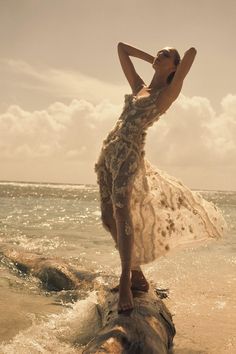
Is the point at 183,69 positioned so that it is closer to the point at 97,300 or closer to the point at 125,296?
the point at 125,296

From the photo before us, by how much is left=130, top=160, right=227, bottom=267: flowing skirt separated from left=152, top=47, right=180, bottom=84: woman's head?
1.17 meters

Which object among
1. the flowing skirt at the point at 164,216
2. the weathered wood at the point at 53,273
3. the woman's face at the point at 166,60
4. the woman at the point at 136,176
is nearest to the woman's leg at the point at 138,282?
the woman at the point at 136,176

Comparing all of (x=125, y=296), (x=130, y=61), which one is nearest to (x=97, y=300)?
(x=125, y=296)

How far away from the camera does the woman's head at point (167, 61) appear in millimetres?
4430

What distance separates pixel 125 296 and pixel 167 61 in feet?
8.82

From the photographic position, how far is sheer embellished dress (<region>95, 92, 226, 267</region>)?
4.10 m

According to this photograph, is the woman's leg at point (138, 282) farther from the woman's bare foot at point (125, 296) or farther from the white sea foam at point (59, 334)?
the white sea foam at point (59, 334)

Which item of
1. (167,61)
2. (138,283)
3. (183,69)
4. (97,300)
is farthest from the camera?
(97,300)

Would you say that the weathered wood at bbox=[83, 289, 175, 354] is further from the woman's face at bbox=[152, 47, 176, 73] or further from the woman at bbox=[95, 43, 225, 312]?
the woman's face at bbox=[152, 47, 176, 73]

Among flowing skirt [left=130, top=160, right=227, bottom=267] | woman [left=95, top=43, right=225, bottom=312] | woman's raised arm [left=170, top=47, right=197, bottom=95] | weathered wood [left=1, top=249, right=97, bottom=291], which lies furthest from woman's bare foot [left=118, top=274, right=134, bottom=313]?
weathered wood [left=1, top=249, right=97, bottom=291]

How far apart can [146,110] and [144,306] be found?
2.16 m

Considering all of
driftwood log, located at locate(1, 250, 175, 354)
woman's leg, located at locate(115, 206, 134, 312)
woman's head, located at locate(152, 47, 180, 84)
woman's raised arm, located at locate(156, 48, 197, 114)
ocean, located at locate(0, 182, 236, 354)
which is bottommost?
ocean, located at locate(0, 182, 236, 354)

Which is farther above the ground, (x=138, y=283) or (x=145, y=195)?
(x=145, y=195)

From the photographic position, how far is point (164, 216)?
489cm
